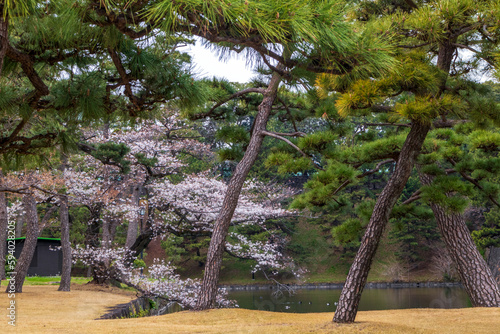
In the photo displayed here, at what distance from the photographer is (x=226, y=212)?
5168 millimetres

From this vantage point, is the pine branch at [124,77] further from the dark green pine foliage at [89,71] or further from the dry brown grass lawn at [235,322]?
the dry brown grass lawn at [235,322]

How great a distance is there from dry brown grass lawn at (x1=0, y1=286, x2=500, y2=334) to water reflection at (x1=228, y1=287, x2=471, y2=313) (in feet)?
22.4

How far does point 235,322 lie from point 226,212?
148cm

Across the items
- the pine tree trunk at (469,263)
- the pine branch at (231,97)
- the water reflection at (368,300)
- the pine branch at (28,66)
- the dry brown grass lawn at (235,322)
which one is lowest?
the water reflection at (368,300)

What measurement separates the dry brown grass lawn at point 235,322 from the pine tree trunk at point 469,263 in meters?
0.56

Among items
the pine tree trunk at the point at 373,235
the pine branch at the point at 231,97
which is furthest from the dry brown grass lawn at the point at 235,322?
the pine branch at the point at 231,97

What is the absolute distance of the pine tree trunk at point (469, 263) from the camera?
486cm

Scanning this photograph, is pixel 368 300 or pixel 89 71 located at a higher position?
pixel 89 71

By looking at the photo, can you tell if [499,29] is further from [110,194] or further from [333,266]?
[333,266]

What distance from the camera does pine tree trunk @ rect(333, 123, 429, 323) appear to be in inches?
142

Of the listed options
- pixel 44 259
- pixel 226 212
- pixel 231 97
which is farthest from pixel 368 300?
pixel 44 259

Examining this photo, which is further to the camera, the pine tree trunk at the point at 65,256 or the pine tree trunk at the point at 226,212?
the pine tree trunk at the point at 65,256

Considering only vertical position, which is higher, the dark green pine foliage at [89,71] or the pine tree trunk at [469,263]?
the dark green pine foliage at [89,71]

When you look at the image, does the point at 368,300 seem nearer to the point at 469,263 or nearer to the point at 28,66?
the point at 469,263
